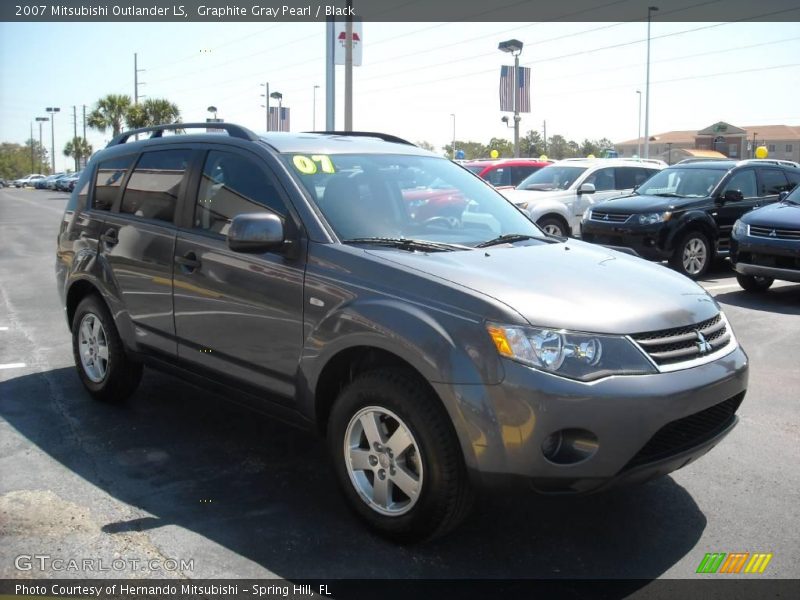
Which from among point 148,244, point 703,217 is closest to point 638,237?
point 703,217

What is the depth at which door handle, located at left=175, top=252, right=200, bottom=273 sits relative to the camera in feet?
14.7

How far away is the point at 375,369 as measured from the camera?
137 inches

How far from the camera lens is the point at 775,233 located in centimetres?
964

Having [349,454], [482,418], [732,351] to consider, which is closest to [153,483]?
[349,454]

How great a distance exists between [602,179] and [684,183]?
2.54m

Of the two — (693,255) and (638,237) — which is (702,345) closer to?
(638,237)

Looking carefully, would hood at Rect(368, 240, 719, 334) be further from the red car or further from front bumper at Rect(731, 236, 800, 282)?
the red car

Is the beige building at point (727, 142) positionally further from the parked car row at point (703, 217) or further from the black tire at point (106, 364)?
the black tire at point (106, 364)

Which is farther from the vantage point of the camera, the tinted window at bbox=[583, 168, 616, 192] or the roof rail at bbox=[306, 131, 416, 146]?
the tinted window at bbox=[583, 168, 616, 192]

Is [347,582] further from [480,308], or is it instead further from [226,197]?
[226,197]

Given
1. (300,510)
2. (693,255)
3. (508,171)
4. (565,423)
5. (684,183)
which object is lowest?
(300,510)

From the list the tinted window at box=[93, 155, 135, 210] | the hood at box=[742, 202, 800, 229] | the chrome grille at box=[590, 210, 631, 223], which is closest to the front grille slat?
the tinted window at box=[93, 155, 135, 210]

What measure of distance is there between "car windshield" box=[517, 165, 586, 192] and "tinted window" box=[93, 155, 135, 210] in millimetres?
10188

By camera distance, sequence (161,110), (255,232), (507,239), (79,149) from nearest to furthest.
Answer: (255,232) < (507,239) < (161,110) < (79,149)
